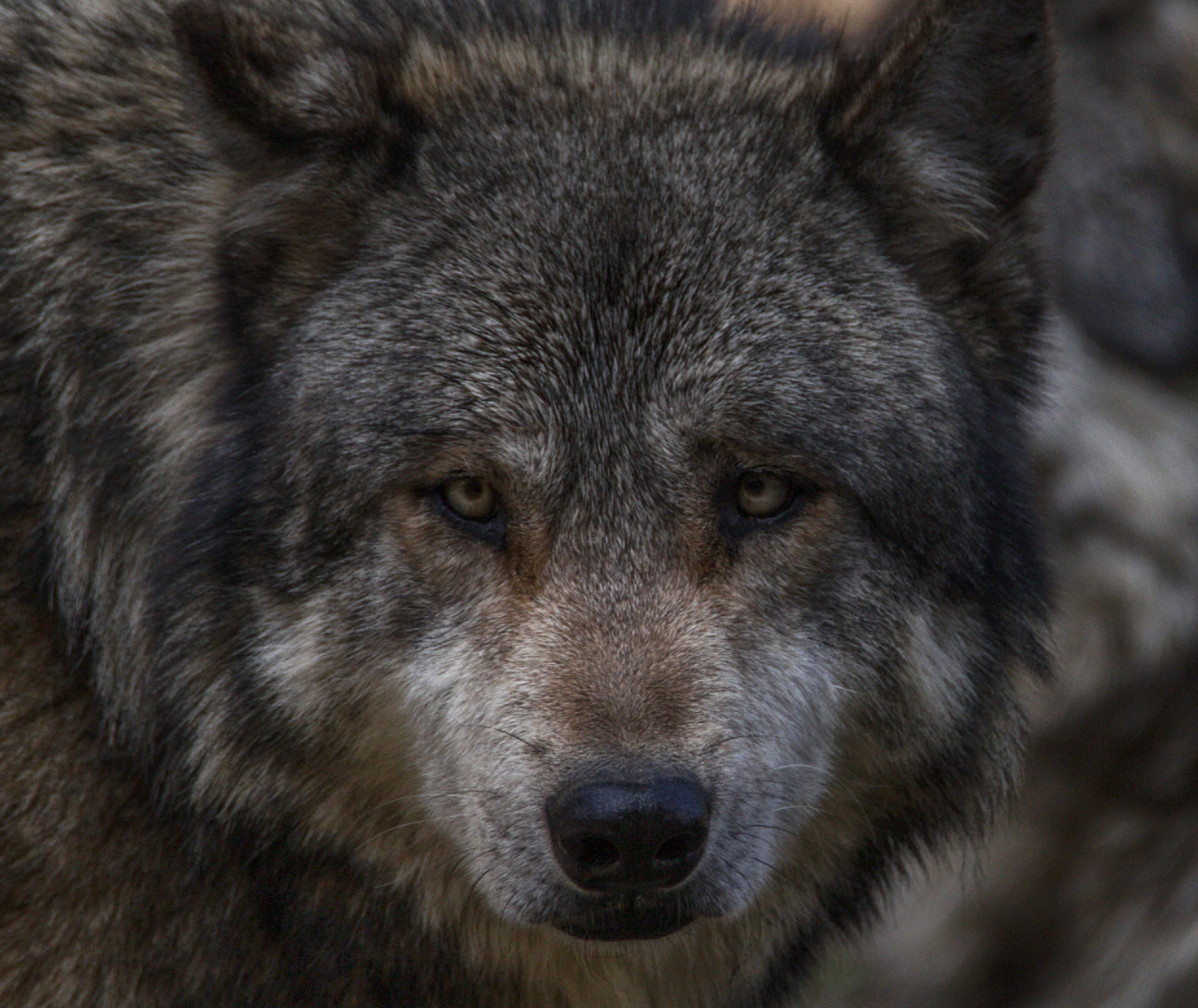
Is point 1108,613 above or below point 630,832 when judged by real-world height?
below

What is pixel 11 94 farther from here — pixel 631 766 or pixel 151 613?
pixel 631 766

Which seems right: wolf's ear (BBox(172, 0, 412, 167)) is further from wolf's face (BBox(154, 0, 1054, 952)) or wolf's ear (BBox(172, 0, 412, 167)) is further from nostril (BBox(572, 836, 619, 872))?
nostril (BBox(572, 836, 619, 872))

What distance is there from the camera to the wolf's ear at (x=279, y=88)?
123 inches

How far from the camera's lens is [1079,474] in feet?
22.2

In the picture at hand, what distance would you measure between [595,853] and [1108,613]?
4.35 metres

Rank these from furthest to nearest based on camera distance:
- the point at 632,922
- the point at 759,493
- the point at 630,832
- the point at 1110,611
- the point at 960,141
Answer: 1. the point at 1110,611
2. the point at 960,141
3. the point at 759,493
4. the point at 632,922
5. the point at 630,832

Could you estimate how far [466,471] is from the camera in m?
3.30

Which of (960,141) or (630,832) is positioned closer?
(630,832)

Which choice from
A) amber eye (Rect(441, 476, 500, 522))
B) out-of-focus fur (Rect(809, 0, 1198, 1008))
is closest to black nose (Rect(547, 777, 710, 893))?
amber eye (Rect(441, 476, 500, 522))

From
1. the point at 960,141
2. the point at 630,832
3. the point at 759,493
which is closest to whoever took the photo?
the point at 630,832

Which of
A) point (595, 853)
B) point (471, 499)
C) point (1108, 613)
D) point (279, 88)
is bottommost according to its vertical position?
point (1108, 613)

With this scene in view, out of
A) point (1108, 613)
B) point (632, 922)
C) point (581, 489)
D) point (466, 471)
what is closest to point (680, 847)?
point (632, 922)

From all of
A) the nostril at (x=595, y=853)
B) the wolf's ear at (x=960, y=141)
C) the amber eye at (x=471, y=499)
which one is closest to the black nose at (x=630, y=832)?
the nostril at (x=595, y=853)

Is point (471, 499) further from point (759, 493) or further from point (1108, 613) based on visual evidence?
point (1108, 613)
